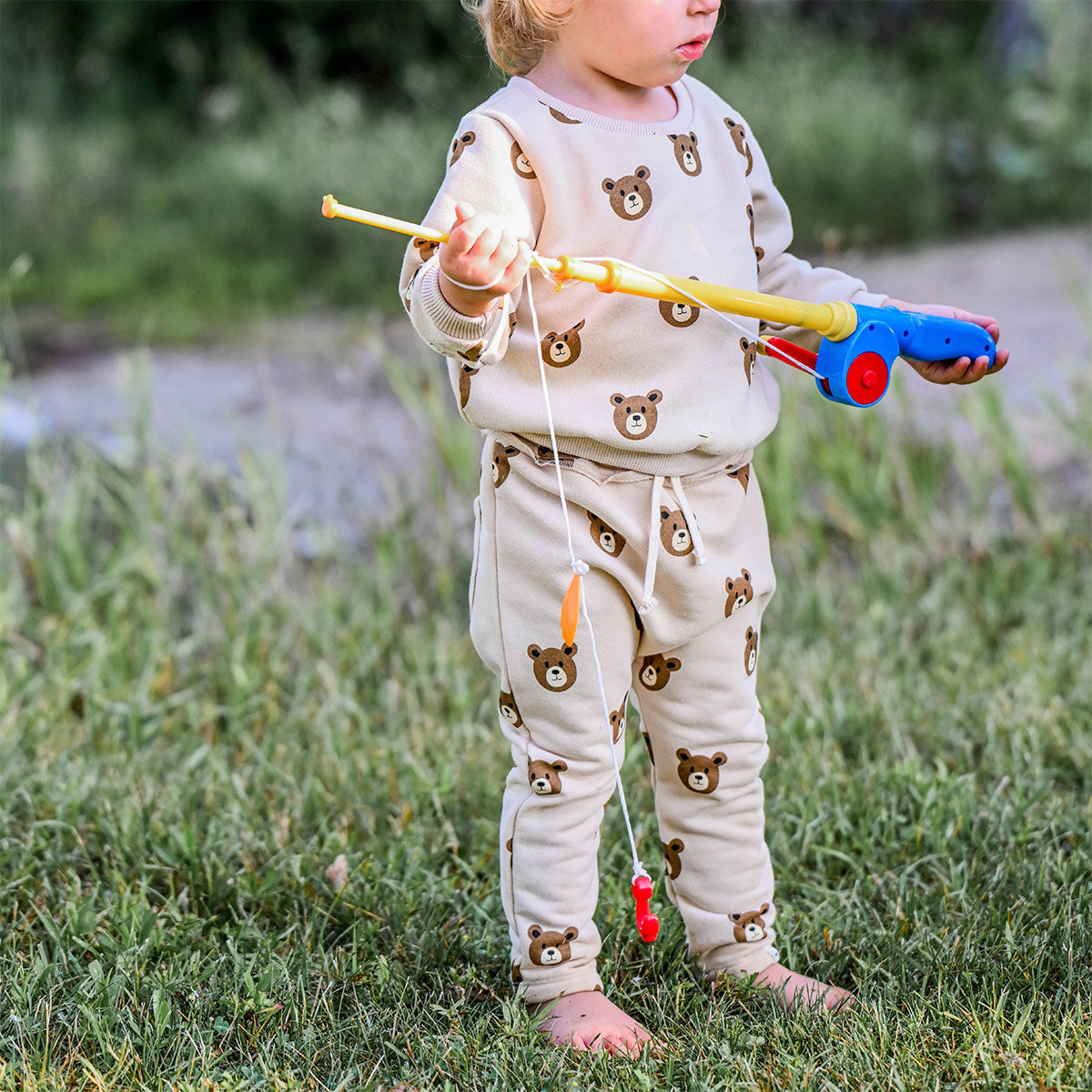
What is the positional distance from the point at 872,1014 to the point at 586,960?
366 millimetres

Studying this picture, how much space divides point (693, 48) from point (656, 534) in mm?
567

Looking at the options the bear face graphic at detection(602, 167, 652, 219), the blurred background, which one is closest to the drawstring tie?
the bear face graphic at detection(602, 167, 652, 219)

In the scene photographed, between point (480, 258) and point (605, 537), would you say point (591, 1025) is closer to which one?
point (605, 537)

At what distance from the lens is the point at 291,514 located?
331 centimetres

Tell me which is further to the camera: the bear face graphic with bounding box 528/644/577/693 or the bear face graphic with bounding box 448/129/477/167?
the bear face graphic with bounding box 528/644/577/693

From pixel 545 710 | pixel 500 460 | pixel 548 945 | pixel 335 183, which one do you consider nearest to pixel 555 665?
pixel 545 710

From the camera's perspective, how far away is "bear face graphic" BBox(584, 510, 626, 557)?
1709mm

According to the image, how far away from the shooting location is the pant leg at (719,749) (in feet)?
5.88

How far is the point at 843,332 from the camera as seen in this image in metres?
1.69

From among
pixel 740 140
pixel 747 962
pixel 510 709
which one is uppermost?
pixel 740 140

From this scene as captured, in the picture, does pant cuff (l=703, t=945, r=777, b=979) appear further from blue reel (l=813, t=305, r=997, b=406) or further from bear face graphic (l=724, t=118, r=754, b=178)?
bear face graphic (l=724, t=118, r=754, b=178)

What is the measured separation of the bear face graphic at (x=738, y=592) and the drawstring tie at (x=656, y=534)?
0.07m

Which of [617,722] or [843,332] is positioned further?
[617,722]

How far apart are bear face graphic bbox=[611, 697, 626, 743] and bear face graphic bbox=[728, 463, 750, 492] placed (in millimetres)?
317
